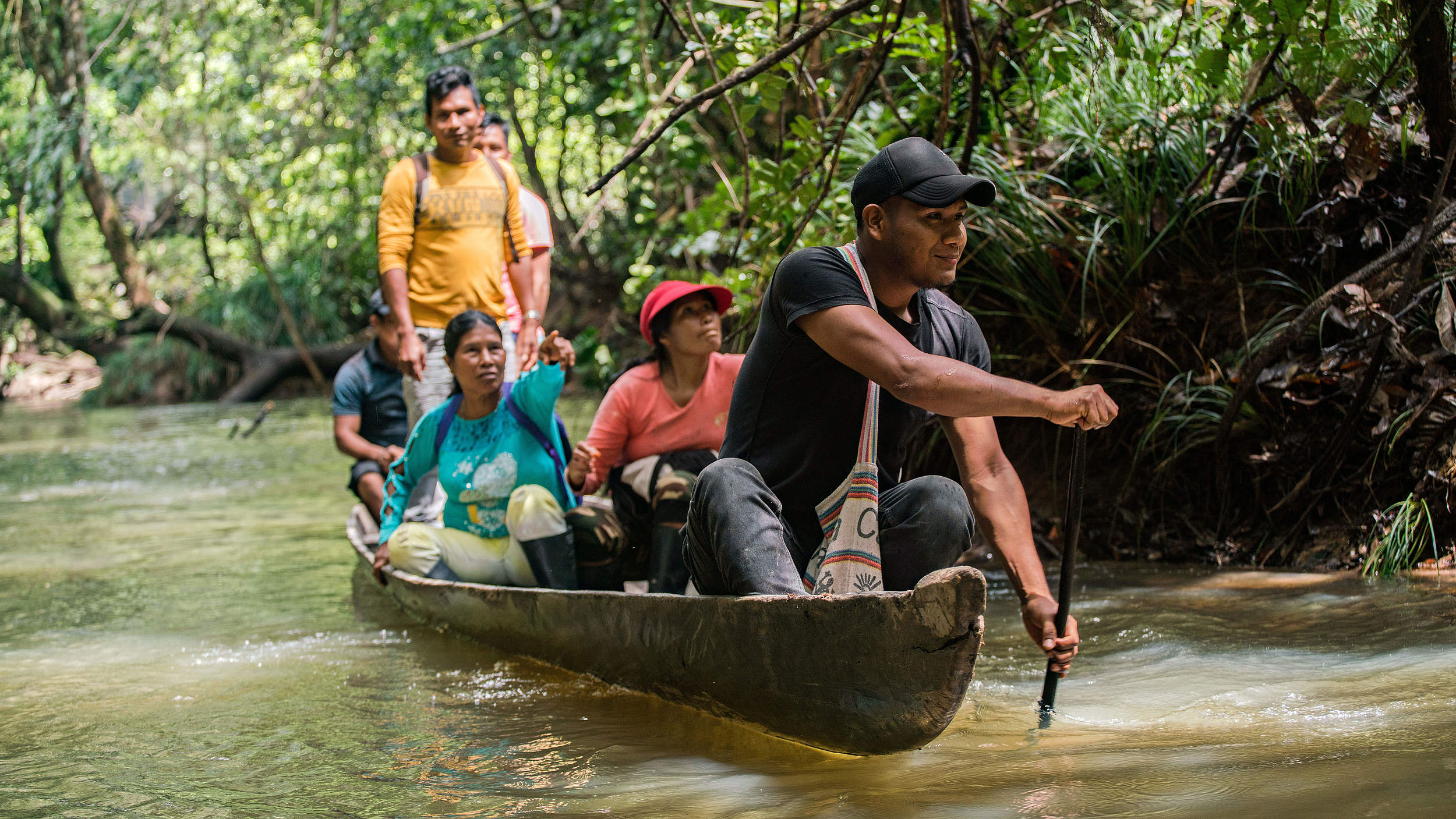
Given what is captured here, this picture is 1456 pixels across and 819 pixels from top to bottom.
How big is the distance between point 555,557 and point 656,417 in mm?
551

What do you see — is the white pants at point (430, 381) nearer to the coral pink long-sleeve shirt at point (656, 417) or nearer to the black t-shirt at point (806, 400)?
the coral pink long-sleeve shirt at point (656, 417)

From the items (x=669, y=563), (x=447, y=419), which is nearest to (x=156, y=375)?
(x=447, y=419)

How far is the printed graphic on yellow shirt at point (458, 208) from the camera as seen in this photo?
5043 mm

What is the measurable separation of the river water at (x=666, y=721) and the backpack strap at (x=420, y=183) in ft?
5.36

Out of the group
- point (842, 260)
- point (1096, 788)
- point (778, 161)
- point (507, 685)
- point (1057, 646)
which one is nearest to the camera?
point (1096, 788)

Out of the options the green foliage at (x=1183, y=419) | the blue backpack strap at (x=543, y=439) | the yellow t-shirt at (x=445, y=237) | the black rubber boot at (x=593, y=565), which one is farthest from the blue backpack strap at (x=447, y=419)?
the green foliage at (x=1183, y=419)

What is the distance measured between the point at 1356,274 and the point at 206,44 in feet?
35.5

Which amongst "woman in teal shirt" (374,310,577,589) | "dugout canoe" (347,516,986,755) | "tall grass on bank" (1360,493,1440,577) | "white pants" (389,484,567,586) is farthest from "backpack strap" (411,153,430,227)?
"tall grass on bank" (1360,493,1440,577)

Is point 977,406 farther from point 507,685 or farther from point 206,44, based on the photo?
point 206,44

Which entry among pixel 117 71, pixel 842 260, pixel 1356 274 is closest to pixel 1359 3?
pixel 1356 274

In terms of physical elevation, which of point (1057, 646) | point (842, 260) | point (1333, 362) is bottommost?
point (1057, 646)

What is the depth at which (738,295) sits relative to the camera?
550cm

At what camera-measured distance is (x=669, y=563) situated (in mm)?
3666

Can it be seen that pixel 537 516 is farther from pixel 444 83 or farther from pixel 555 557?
pixel 444 83
